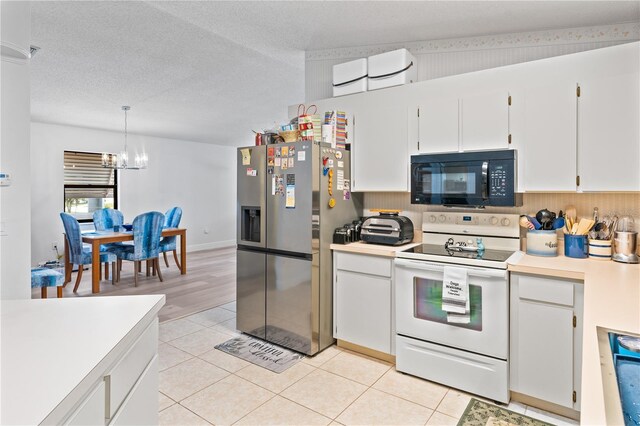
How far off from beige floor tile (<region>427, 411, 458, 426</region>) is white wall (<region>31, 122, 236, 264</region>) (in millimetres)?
6603

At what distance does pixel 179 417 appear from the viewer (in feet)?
7.03

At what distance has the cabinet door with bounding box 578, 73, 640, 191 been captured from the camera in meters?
2.10

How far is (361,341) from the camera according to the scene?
2887mm

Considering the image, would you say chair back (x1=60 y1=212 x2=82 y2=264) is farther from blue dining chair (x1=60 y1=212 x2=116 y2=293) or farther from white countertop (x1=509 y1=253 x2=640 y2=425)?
white countertop (x1=509 y1=253 x2=640 y2=425)

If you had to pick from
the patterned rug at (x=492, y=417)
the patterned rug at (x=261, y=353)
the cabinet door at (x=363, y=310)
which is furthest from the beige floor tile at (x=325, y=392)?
the patterned rug at (x=492, y=417)

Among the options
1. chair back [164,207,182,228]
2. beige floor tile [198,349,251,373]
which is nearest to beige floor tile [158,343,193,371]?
beige floor tile [198,349,251,373]

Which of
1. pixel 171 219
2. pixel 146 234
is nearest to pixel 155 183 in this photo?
pixel 171 219

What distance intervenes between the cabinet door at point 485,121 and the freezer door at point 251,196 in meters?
1.62

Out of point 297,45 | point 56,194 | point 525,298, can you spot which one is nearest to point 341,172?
point 297,45

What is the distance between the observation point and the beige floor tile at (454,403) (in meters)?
2.17

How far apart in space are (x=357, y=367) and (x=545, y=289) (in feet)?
4.61

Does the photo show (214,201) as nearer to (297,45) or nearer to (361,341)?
(297,45)

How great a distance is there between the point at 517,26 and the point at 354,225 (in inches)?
76.1

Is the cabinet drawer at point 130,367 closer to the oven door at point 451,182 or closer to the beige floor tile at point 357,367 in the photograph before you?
the beige floor tile at point 357,367
